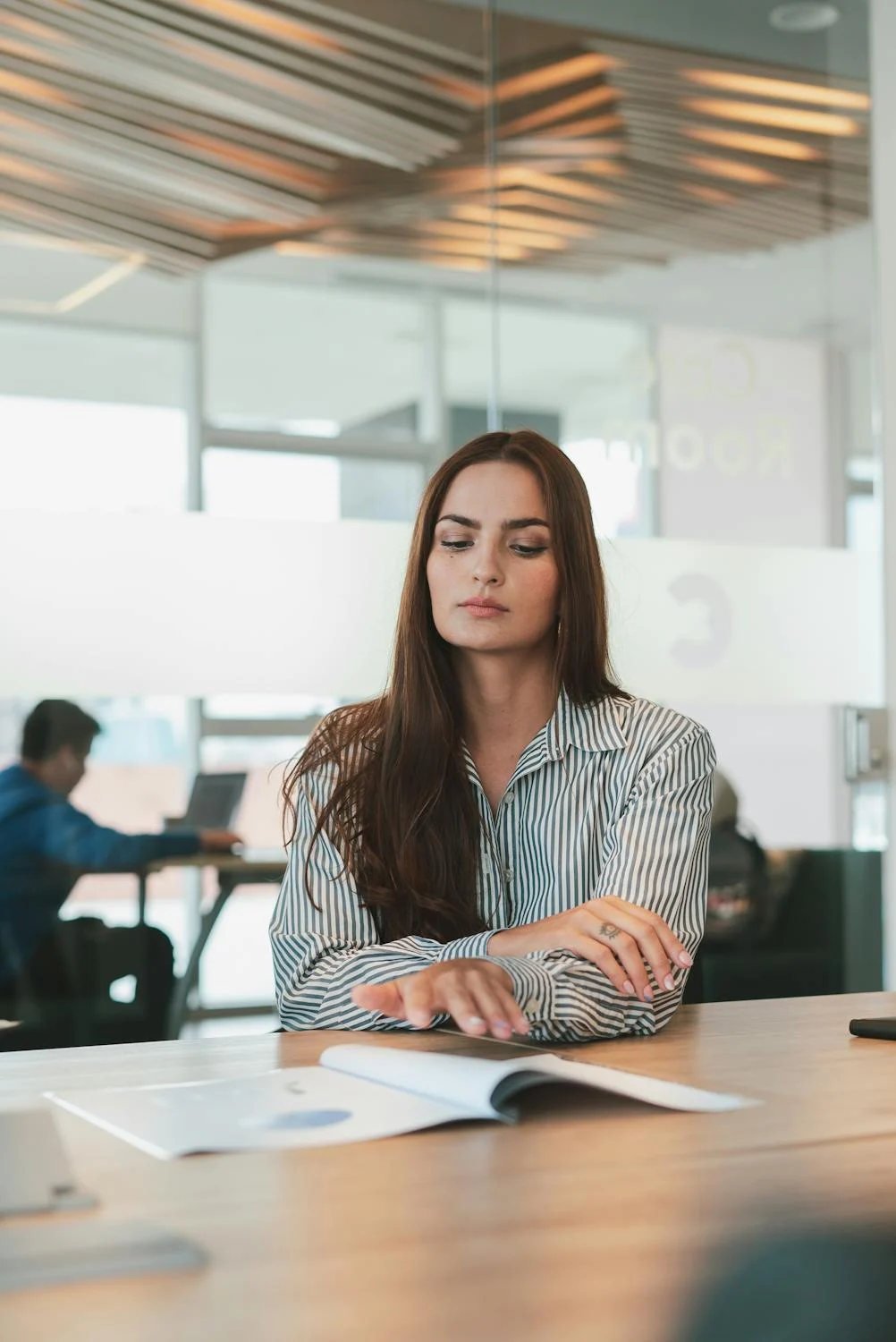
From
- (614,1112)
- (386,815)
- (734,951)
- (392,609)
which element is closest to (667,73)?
(392,609)

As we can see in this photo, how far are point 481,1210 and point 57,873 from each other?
2468mm

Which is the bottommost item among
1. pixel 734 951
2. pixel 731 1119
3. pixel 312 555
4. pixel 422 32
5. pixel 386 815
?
pixel 734 951

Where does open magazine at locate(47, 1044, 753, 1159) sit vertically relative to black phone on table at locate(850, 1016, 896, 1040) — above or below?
above

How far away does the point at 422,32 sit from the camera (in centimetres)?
362

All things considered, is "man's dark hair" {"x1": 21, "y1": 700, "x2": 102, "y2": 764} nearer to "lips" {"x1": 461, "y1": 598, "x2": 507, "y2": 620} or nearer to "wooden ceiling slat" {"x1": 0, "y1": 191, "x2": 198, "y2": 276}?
"wooden ceiling slat" {"x1": 0, "y1": 191, "x2": 198, "y2": 276}

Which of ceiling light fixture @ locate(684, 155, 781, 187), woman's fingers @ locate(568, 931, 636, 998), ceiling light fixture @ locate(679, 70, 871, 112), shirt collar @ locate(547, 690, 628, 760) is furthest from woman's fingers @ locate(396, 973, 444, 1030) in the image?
ceiling light fixture @ locate(679, 70, 871, 112)

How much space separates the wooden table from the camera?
0.70m

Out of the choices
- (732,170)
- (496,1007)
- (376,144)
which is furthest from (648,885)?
(732,170)

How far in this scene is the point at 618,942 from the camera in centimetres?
166

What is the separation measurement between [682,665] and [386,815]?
6.43 feet

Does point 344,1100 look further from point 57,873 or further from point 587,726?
point 57,873

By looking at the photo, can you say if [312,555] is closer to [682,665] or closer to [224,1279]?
[682,665]

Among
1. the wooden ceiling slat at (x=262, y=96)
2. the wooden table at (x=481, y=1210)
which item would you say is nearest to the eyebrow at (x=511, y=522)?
the wooden table at (x=481, y=1210)

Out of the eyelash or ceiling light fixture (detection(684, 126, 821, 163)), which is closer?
the eyelash
